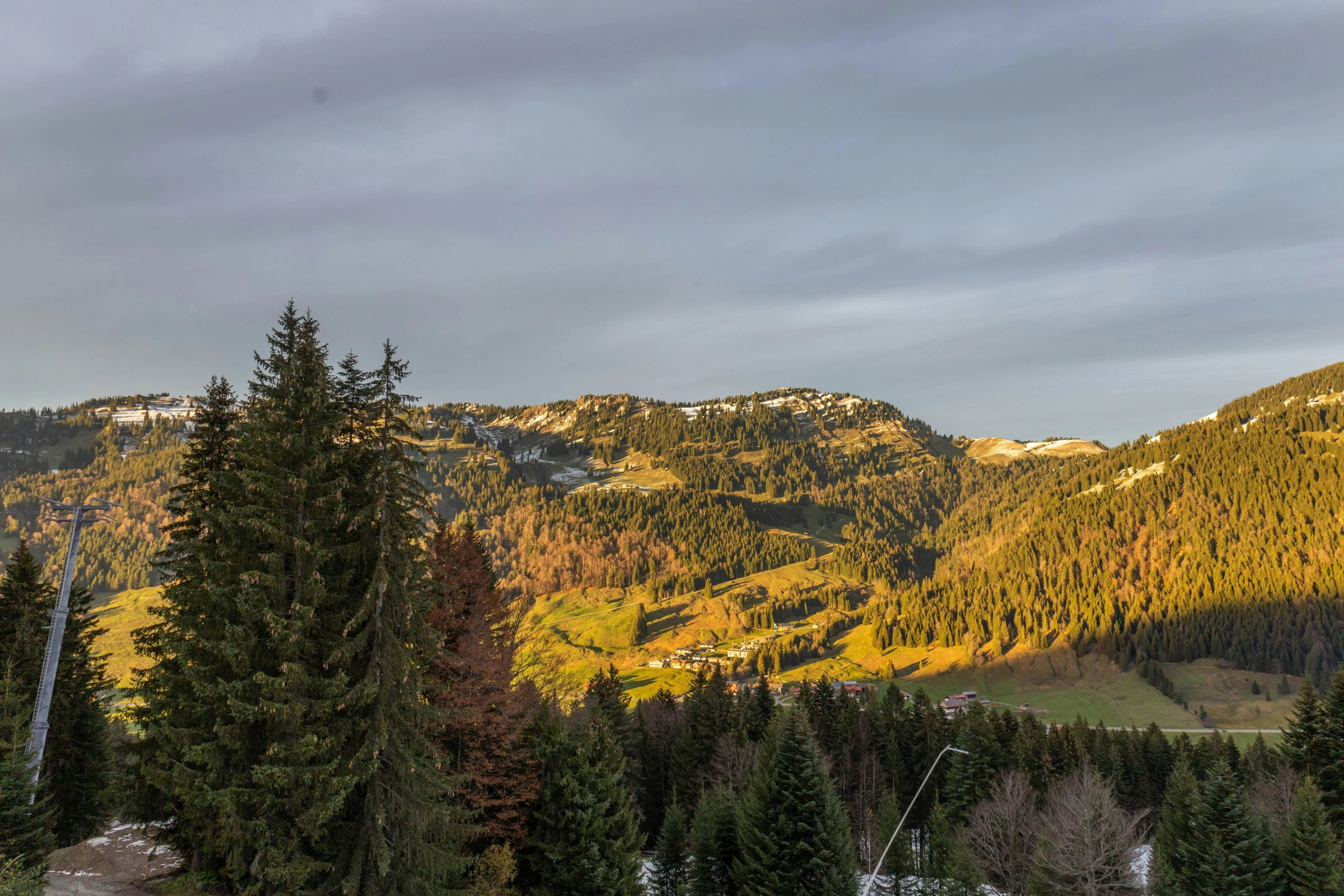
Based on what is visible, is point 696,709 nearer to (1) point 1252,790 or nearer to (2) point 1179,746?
(2) point 1179,746

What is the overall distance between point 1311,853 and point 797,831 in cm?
3246

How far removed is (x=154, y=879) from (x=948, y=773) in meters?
63.6

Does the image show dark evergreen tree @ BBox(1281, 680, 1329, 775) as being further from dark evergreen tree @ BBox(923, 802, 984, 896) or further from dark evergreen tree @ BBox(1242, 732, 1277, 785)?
dark evergreen tree @ BBox(923, 802, 984, 896)

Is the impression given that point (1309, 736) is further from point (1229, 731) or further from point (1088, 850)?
point (1229, 731)

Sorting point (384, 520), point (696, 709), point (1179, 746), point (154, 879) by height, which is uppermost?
point (384, 520)

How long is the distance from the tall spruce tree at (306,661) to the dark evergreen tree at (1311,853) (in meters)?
51.4

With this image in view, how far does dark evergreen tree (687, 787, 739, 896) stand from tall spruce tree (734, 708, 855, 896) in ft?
24.2

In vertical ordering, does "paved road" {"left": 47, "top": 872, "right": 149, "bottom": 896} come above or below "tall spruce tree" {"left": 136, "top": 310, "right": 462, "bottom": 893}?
below

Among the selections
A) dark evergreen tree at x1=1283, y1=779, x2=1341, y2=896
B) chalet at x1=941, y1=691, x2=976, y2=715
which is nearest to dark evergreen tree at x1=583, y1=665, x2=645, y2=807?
dark evergreen tree at x1=1283, y1=779, x2=1341, y2=896

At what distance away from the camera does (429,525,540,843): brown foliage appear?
1320 inches

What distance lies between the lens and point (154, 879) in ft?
108

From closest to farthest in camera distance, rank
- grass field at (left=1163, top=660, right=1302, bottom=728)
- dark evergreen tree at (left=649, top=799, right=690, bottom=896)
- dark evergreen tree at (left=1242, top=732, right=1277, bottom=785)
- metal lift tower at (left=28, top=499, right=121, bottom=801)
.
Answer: metal lift tower at (left=28, top=499, right=121, bottom=801) < dark evergreen tree at (left=649, top=799, right=690, bottom=896) < dark evergreen tree at (left=1242, top=732, right=1277, bottom=785) < grass field at (left=1163, top=660, right=1302, bottom=728)

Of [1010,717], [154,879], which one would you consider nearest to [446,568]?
[154,879]

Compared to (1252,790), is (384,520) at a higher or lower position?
higher
